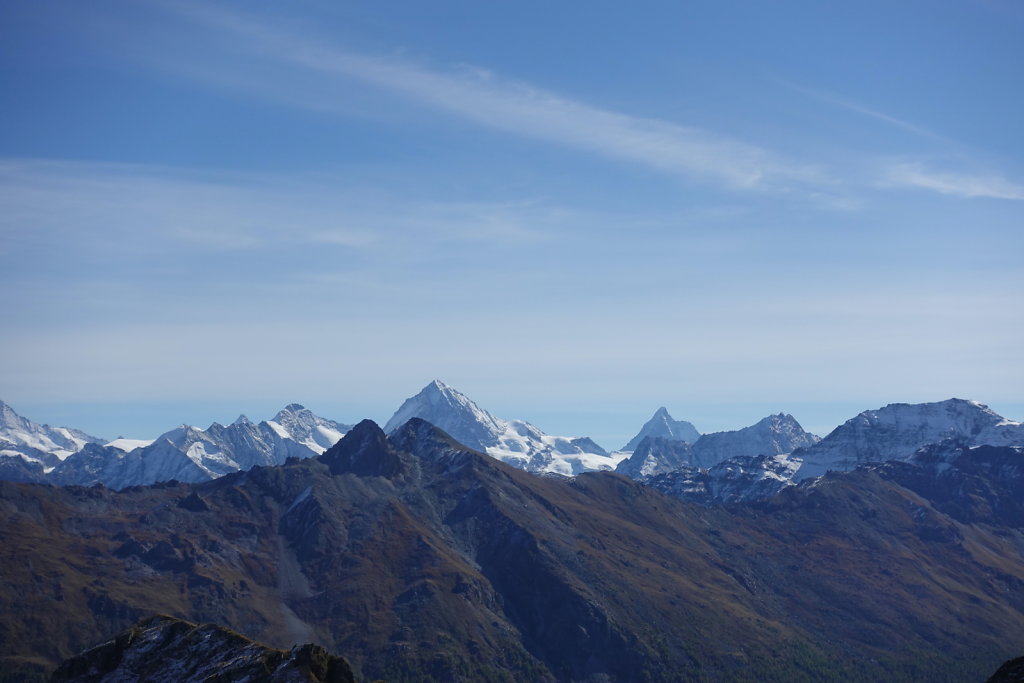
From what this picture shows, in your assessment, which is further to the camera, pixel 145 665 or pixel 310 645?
pixel 145 665

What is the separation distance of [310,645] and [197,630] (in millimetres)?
25192

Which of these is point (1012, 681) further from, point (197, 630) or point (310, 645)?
point (197, 630)

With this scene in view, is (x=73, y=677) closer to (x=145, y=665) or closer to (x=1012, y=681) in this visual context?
(x=145, y=665)

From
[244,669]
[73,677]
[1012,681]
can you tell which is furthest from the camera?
[73,677]

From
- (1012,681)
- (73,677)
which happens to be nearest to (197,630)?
(73,677)

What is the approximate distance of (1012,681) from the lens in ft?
352

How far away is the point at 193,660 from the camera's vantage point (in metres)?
168

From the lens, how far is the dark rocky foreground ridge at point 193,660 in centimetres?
15475

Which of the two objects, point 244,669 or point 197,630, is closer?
point 244,669

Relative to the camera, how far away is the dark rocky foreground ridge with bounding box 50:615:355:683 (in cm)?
15475

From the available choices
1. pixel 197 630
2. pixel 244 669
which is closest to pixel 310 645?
pixel 244 669

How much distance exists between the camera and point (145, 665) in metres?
171

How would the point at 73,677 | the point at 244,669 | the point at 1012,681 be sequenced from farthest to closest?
1. the point at 73,677
2. the point at 244,669
3. the point at 1012,681

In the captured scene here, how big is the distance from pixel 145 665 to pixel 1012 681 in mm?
125980
